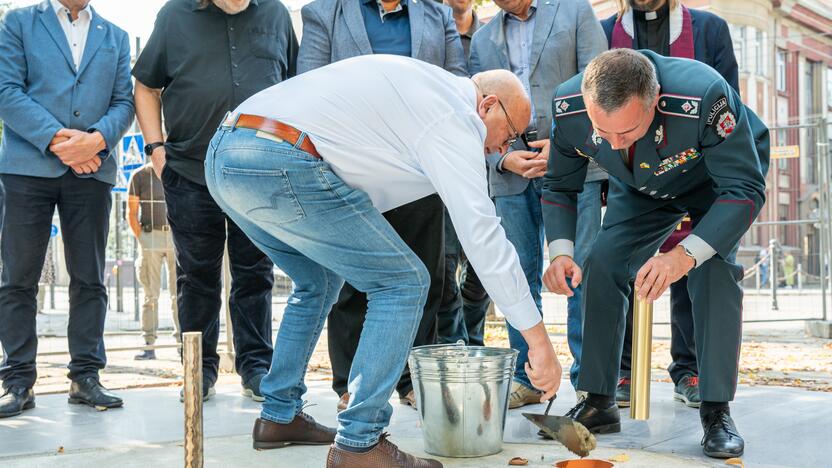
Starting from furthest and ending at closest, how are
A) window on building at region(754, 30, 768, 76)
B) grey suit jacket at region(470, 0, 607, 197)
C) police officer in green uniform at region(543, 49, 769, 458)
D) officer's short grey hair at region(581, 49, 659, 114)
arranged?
→ window on building at region(754, 30, 768, 76), grey suit jacket at region(470, 0, 607, 197), police officer in green uniform at region(543, 49, 769, 458), officer's short grey hair at region(581, 49, 659, 114)

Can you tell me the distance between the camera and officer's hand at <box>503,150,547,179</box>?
3.80m

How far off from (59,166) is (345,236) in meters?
2.04

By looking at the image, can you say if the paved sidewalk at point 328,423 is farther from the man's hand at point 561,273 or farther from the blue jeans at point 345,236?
the man's hand at point 561,273

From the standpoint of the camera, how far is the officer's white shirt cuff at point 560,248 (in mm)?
3396

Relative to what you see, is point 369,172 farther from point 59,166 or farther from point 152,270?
point 152,270

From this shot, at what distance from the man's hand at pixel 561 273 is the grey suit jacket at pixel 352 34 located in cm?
121

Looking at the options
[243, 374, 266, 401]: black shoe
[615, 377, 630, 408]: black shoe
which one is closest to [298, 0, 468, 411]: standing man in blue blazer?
[243, 374, 266, 401]: black shoe

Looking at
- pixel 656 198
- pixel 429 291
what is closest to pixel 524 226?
pixel 429 291

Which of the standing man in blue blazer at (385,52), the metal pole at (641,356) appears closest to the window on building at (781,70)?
the standing man in blue blazer at (385,52)

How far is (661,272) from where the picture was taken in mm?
2904

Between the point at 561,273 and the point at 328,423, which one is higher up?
the point at 561,273

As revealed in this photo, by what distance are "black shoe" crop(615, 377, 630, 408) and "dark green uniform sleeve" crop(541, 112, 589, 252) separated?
0.95m

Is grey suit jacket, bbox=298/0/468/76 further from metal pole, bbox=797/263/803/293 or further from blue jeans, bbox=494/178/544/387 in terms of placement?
metal pole, bbox=797/263/803/293

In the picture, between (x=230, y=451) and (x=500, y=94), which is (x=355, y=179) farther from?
(x=230, y=451)
